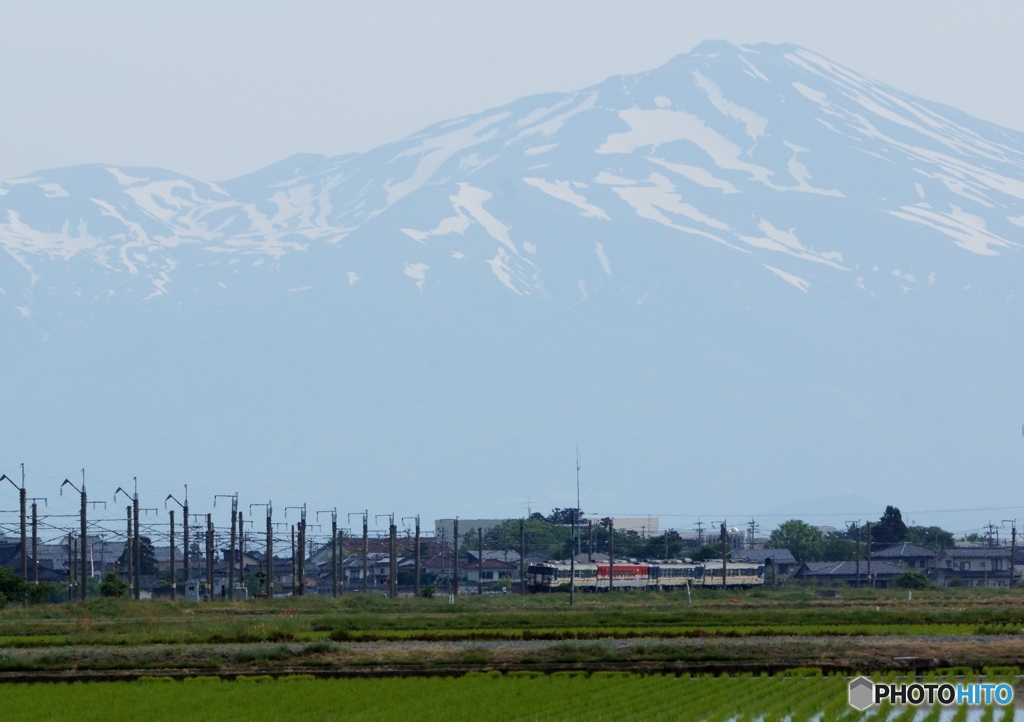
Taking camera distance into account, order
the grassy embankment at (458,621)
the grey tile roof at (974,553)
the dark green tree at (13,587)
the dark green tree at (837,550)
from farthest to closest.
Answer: the dark green tree at (837,550) → the grey tile roof at (974,553) → the dark green tree at (13,587) → the grassy embankment at (458,621)

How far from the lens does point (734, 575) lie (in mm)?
96375

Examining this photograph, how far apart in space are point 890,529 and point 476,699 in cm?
11742

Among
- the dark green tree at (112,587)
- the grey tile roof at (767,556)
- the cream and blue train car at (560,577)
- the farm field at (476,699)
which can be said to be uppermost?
the farm field at (476,699)

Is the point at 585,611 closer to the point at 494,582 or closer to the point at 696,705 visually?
the point at 696,705

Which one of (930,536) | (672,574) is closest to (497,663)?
(672,574)

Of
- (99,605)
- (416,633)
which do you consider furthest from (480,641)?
(99,605)

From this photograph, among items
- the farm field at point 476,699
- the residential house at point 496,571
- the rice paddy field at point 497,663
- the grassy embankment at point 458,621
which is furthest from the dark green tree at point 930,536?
the farm field at point 476,699

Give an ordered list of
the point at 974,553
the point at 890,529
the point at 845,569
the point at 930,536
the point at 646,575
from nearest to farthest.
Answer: the point at 646,575, the point at 845,569, the point at 974,553, the point at 890,529, the point at 930,536

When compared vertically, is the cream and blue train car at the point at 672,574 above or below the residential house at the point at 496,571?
above

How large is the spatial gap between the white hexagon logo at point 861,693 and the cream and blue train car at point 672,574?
228 feet

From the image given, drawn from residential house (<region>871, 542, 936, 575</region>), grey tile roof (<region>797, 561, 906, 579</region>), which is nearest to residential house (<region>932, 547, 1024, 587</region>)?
residential house (<region>871, 542, 936, 575</region>)

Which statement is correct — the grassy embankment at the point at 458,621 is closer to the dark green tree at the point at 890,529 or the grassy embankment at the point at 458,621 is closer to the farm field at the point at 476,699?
the farm field at the point at 476,699

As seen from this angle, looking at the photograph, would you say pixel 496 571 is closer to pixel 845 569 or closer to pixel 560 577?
pixel 845 569

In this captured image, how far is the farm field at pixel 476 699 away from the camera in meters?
21.7
